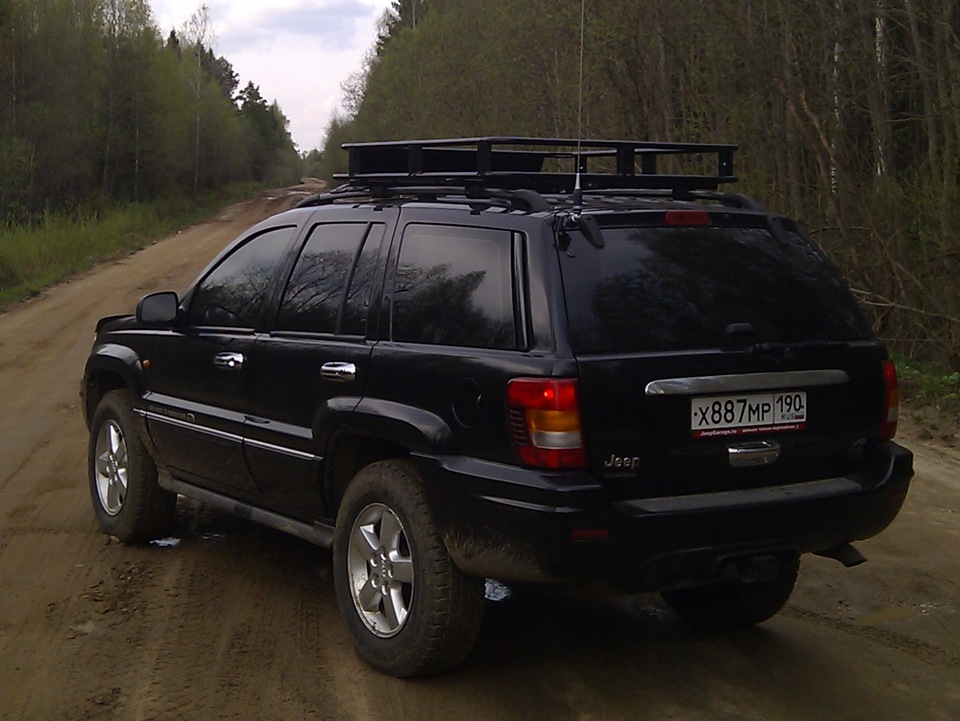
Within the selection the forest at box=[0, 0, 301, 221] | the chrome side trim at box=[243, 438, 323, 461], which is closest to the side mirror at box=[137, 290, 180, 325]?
the chrome side trim at box=[243, 438, 323, 461]

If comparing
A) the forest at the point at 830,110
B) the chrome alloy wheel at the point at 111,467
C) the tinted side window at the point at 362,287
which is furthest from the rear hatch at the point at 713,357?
the forest at the point at 830,110

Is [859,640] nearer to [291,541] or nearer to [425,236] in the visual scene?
[425,236]

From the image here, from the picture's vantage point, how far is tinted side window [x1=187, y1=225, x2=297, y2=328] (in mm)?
5234

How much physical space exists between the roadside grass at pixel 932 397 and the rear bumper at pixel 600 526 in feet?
17.4

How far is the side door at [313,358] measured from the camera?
4.49 m

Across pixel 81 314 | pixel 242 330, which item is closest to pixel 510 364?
pixel 242 330

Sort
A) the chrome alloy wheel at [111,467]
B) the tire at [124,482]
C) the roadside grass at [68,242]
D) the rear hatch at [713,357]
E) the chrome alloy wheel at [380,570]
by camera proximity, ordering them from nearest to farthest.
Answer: the rear hatch at [713,357] < the chrome alloy wheel at [380,570] < the tire at [124,482] < the chrome alloy wheel at [111,467] < the roadside grass at [68,242]

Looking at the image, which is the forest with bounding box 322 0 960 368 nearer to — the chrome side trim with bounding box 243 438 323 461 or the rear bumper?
the chrome side trim with bounding box 243 438 323 461

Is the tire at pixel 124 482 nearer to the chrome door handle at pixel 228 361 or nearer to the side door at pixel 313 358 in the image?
the chrome door handle at pixel 228 361

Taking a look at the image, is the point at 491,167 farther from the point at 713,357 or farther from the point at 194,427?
the point at 194,427

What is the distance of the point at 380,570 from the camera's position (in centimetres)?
422

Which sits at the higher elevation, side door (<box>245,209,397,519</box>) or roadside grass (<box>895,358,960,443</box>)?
side door (<box>245,209,397,519</box>)

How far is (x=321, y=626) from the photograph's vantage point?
470cm

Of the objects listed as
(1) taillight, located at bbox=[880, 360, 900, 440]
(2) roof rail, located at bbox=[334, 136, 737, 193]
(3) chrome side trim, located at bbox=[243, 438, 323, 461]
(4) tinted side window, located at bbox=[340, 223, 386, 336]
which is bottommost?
(3) chrome side trim, located at bbox=[243, 438, 323, 461]
